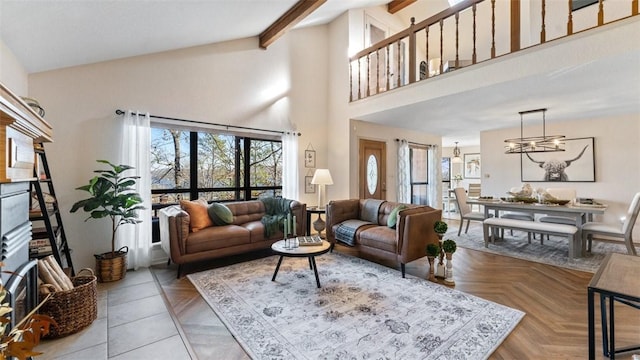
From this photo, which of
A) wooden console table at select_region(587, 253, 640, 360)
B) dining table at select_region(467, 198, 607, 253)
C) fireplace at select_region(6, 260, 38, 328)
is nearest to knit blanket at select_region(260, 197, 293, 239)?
fireplace at select_region(6, 260, 38, 328)

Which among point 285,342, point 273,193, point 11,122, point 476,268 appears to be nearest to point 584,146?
point 476,268

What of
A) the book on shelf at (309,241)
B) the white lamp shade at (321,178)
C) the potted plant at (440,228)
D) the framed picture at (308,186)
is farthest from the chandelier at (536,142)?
the book on shelf at (309,241)

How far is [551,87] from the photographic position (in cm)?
347

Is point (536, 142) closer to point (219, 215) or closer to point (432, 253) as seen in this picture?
point (432, 253)

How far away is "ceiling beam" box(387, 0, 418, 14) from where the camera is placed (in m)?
6.12

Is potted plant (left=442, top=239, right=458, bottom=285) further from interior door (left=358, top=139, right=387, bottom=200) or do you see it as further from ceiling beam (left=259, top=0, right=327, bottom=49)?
ceiling beam (left=259, top=0, right=327, bottom=49)

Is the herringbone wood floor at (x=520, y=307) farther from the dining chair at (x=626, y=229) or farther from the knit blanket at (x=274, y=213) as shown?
the dining chair at (x=626, y=229)

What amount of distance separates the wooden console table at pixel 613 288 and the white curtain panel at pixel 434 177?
16.7 ft

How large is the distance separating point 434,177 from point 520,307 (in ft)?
15.9

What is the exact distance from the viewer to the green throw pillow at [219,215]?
3969 millimetres

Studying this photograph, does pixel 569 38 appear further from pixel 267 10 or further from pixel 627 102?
pixel 267 10

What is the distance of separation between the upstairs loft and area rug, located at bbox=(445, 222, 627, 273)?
7.52 ft

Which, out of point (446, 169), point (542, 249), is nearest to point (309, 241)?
point (542, 249)

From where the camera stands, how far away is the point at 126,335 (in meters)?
2.12
